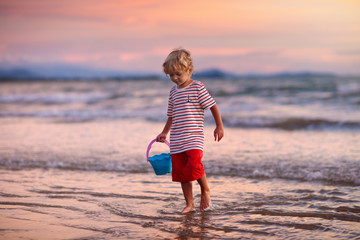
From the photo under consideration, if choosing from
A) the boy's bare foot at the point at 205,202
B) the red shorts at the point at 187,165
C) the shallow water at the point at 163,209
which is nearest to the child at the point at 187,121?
the red shorts at the point at 187,165

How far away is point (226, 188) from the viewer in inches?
178

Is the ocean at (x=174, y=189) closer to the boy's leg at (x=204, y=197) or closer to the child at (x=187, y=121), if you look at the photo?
the boy's leg at (x=204, y=197)

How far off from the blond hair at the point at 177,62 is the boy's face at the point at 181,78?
0.12 feet

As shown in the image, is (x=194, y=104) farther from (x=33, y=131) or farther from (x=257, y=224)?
(x=33, y=131)

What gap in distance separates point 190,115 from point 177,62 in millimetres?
491

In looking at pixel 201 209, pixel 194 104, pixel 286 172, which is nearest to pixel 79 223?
pixel 201 209

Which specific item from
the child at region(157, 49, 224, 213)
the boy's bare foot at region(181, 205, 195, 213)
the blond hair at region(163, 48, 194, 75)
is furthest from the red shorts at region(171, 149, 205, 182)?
the blond hair at region(163, 48, 194, 75)

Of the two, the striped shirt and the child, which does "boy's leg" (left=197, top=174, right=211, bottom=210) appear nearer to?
the child

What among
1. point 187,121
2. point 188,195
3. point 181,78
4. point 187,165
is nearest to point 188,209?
point 188,195

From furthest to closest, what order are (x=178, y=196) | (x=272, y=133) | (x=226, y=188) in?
(x=272, y=133) < (x=226, y=188) < (x=178, y=196)

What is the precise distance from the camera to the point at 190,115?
11.8ft

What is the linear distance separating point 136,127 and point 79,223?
728cm

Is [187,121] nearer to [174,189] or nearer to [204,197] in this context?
[204,197]

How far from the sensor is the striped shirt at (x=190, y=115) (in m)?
3.55
